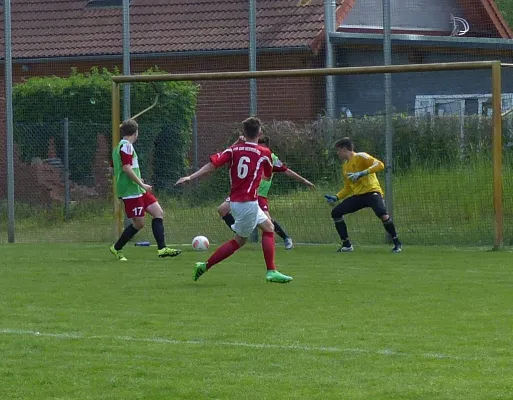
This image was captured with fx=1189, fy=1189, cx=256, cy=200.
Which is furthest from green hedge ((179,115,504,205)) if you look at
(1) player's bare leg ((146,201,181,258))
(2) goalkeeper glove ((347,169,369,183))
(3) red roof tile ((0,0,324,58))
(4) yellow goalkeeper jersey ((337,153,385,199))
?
(3) red roof tile ((0,0,324,58))

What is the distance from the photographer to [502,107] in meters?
17.4

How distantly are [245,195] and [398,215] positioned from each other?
575 centimetres

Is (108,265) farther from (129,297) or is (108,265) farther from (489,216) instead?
(489,216)

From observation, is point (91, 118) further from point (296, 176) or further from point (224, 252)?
point (224, 252)

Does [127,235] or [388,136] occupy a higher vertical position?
[388,136]

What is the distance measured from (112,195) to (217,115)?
2156 millimetres

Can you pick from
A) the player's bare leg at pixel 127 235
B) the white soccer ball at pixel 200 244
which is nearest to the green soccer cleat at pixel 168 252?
the player's bare leg at pixel 127 235

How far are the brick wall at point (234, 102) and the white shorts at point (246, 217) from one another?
635 centimetres

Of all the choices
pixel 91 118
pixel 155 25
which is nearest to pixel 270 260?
pixel 91 118

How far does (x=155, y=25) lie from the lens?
2420 centimetres

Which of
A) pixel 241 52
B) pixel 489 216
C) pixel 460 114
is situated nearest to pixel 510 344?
pixel 489 216

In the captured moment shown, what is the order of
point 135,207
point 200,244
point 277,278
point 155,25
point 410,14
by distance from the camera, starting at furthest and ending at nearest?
point 155,25 < point 410,14 < point 200,244 < point 135,207 < point 277,278

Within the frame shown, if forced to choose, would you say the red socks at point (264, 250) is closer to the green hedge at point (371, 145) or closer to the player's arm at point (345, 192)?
the player's arm at point (345, 192)

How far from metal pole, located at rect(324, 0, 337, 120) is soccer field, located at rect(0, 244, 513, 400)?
4604mm
